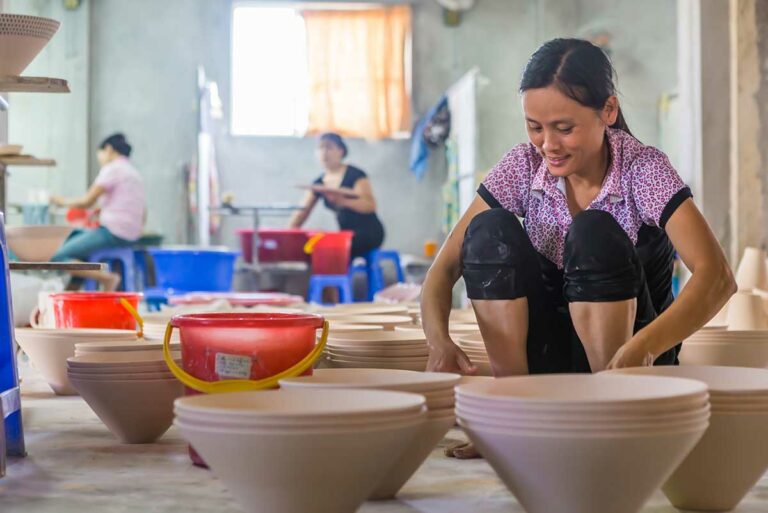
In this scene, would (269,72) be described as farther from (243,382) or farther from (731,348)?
(243,382)

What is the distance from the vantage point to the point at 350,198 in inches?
307

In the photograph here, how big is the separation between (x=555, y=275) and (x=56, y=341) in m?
1.51

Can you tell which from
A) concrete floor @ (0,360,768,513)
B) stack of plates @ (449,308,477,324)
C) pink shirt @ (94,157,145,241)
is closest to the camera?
concrete floor @ (0,360,768,513)

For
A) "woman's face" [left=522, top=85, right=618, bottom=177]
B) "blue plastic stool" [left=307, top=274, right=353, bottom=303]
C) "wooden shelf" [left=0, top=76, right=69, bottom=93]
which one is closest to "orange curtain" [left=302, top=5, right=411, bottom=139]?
"blue plastic stool" [left=307, top=274, right=353, bottom=303]

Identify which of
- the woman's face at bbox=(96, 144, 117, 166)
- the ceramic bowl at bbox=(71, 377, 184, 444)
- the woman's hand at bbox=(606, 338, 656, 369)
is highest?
the woman's face at bbox=(96, 144, 117, 166)

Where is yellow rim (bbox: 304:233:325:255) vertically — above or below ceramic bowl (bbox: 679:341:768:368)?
above

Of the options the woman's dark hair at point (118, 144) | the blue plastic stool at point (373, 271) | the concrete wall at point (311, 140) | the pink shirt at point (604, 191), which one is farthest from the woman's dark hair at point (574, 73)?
the concrete wall at point (311, 140)

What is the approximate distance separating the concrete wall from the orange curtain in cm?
20

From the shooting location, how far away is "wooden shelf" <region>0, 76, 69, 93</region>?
2.55 m

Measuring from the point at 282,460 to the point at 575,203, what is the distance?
41.8 inches

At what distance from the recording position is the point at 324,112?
10055 millimetres

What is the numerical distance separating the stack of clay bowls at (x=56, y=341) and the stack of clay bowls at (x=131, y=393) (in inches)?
22.7

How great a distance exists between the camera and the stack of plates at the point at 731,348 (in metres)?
2.56

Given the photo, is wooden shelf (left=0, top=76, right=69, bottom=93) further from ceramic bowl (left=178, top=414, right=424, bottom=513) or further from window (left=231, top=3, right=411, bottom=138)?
window (left=231, top=3, right=411, bottom=138)
